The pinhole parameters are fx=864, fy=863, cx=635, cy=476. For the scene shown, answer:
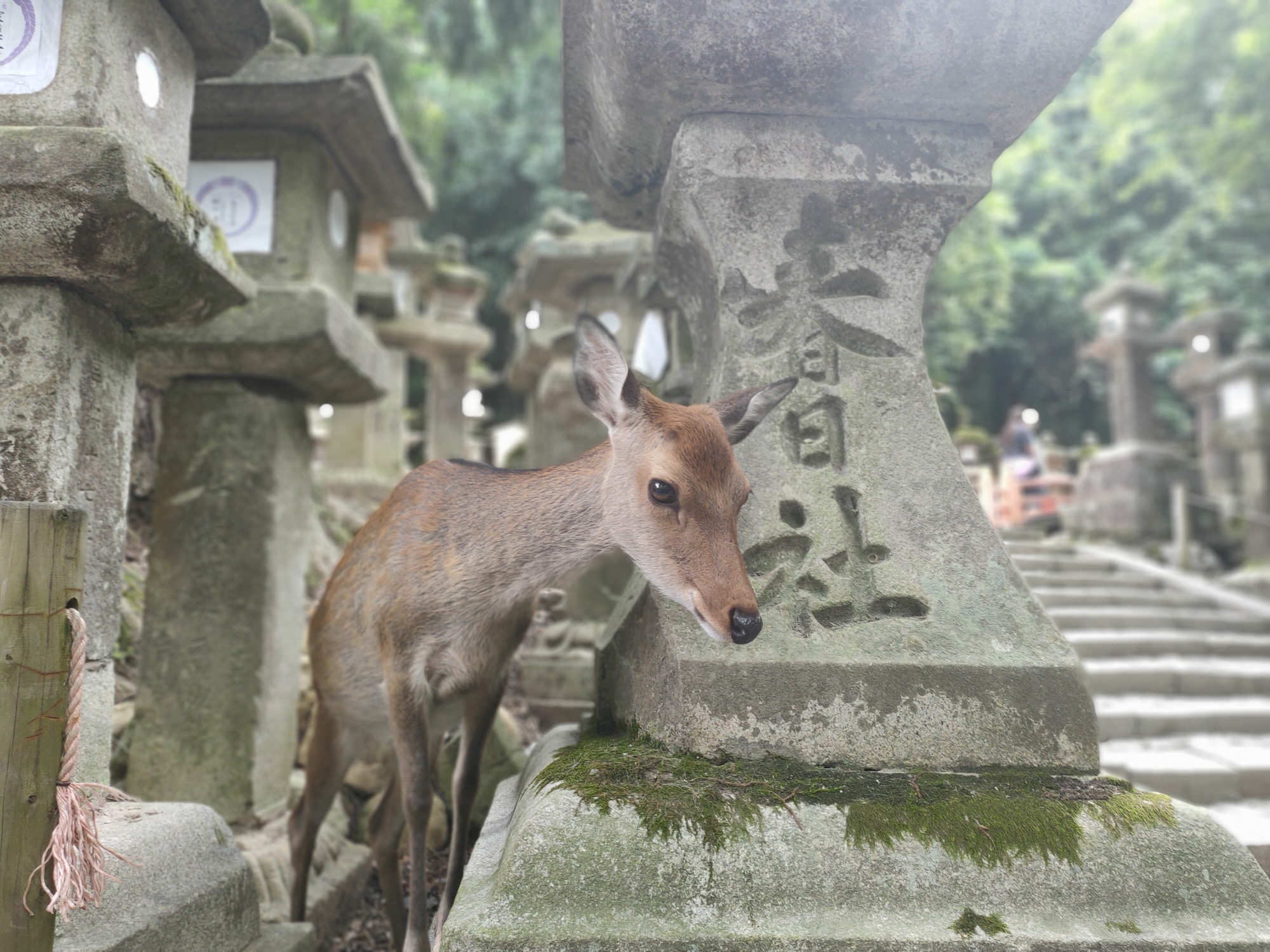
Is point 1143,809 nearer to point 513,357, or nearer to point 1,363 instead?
point 1,363

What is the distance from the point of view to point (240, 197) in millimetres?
3711

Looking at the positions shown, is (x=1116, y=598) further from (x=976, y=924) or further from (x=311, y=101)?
(x=311, y=101)

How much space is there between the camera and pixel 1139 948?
154 cm

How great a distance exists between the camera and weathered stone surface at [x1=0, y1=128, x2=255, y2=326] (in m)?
1.84

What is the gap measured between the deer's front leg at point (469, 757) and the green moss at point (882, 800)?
0.53 meters

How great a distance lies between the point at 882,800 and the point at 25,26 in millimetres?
2567

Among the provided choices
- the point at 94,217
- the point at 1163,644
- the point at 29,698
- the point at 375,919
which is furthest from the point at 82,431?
the point at 1163,644

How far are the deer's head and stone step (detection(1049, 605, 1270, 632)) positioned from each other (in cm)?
693

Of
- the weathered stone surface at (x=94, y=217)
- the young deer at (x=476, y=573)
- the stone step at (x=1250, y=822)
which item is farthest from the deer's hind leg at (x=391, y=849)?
the stone step at (x=1250, y=822)

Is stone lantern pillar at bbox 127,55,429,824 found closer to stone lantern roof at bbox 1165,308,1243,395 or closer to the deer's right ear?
the deer's right ear

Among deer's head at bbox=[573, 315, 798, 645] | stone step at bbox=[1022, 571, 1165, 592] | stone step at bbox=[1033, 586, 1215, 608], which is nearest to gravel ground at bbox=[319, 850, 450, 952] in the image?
deer's head at bbox=[573, 315, 798, 645]

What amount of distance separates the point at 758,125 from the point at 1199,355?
14.7 meters

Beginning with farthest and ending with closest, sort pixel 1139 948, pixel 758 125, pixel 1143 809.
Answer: pixel 758 125, pixel 1143 809, pixel 1139 948

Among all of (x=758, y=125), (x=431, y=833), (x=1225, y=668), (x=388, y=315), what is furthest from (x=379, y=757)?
(x=1225, y=668)
